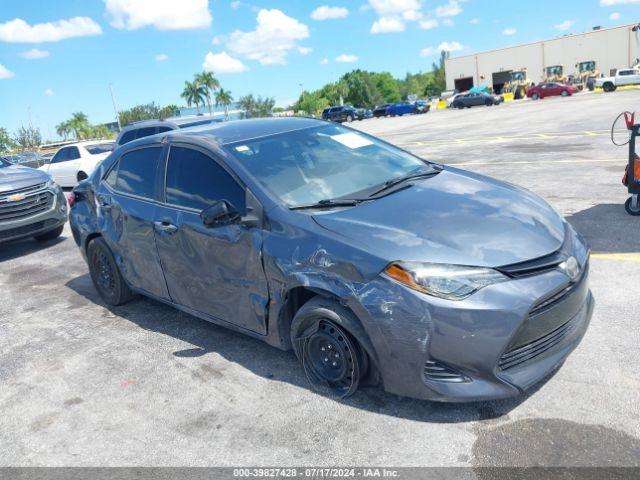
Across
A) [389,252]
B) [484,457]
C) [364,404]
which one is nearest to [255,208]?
[389,252]

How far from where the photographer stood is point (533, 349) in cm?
294

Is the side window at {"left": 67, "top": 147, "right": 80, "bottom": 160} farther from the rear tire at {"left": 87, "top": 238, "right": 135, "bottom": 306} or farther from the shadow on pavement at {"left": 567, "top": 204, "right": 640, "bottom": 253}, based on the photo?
the shadow on pavement at {"left": 567, "top": 204, "right": 640, "bottom": 253}

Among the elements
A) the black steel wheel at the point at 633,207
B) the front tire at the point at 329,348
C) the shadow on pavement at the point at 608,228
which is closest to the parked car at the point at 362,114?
the shadow on pavement at the point at 608,228

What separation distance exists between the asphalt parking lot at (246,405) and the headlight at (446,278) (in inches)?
31.3

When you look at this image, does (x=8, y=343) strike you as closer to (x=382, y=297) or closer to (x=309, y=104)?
(x=382, y=297)

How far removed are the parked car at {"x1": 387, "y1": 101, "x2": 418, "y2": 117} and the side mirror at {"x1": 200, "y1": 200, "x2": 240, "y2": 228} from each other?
50.6m

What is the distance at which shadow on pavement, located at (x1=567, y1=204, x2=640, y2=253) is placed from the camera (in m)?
5.59

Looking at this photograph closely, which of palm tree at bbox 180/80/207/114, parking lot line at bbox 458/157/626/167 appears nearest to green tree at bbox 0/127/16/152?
palm tree at bbox 180/80/207/114

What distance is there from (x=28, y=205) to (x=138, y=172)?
4.23 m

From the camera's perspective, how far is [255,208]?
357 cm

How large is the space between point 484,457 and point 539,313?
78 cm

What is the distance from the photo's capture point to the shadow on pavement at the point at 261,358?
3.14 metres

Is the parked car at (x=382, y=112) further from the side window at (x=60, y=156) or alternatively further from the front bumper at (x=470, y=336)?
the front bumper at (x=470, y=336)

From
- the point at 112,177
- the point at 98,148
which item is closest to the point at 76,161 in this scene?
the point at 98,148
